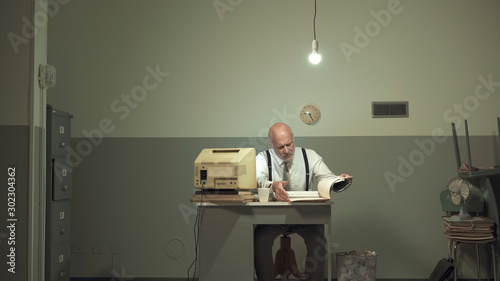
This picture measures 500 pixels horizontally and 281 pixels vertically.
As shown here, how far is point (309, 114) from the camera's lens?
5188mm

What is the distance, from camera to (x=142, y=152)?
524cm

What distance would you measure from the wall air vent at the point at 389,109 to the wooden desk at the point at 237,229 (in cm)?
184

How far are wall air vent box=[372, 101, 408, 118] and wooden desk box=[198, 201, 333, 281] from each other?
184cm

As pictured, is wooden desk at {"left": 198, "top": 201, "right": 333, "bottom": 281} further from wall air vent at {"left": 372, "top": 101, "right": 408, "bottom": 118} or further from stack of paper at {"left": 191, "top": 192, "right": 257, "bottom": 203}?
wall air vent at {"left": 372, "top": 101, "right": 408, "bottom": 118}

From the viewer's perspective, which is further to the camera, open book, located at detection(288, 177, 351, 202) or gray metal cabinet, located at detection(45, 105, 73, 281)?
gray metal cabinet, located at detection(45, 105, 73, 281)

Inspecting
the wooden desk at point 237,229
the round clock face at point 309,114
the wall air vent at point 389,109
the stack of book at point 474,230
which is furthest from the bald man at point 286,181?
the stack of book at point 474,230

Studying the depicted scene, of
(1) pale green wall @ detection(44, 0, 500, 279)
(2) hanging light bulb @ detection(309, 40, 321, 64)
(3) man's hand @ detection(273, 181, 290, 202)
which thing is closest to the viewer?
(3) man's hand @ detection(273, 181, 290, 202)

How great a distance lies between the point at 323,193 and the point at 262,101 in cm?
173

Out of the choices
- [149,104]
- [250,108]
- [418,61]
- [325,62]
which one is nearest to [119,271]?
[149,104]

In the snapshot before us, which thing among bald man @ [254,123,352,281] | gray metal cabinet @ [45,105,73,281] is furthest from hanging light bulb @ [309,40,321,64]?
gray metal cabinet @ [45,105,73,281]

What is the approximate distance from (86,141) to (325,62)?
236cm

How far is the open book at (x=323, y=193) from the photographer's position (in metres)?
3.59

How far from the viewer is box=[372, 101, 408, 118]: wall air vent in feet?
17.0

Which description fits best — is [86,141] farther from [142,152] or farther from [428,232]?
[428,232]
